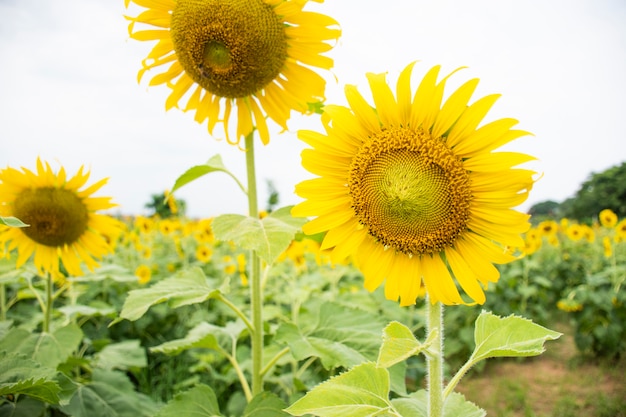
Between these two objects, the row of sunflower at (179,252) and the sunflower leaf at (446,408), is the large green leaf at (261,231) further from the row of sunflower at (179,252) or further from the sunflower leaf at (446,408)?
the sunflower leaf at (446,408)

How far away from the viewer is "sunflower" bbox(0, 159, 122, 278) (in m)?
2.43

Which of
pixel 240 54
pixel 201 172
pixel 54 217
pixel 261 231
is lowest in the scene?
pixel 261 231

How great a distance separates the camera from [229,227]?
1.71 m

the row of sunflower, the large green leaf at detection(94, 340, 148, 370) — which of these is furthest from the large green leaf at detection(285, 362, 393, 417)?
the large green leaf at detection(94, 340, 148, 370)

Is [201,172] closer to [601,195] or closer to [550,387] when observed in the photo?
[550,387]

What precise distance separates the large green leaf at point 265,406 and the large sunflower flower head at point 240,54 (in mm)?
1044

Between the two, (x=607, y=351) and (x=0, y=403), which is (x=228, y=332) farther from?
(x=607, y=351)

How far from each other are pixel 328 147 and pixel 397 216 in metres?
0.30

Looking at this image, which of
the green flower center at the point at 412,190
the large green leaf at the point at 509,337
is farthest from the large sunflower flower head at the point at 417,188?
the large green leaf at the point at 509,337

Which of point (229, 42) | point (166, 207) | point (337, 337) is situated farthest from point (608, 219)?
point (166, 207)

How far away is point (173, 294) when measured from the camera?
1.78 m

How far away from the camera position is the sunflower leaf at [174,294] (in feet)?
5.48

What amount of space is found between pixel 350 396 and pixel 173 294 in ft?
2.86

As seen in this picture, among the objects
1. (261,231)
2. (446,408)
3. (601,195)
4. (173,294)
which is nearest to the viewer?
(446,408)
